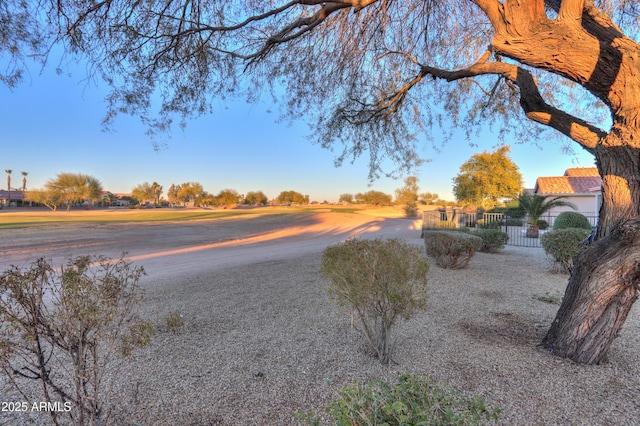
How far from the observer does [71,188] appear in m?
49.9

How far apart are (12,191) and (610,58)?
4114 inches

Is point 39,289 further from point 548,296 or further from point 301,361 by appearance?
point 548,296

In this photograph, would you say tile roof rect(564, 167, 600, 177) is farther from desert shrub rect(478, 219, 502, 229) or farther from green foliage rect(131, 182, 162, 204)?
green foliage rect(131, 182, 162, 204)

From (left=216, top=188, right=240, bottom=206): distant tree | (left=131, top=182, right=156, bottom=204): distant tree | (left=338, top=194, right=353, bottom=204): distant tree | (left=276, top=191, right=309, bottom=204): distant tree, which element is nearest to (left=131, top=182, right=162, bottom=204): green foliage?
(left=131, top=182, right=156, bottom=204): distant tree

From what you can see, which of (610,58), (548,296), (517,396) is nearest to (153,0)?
(610,58)

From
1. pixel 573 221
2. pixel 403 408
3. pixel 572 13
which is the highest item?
pixel 572 13

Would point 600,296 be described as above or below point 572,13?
below

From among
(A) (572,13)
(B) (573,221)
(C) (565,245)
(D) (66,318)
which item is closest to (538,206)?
(B) (573,221)

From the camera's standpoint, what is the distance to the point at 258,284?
23.0 ft

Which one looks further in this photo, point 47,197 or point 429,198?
point 429,198

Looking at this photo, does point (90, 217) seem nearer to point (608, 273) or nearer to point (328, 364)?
point (328, 364)

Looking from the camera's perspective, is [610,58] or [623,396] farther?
[610,58]

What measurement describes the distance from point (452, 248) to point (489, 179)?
2549cm

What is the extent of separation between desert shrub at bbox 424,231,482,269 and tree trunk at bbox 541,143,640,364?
4.55 meters
